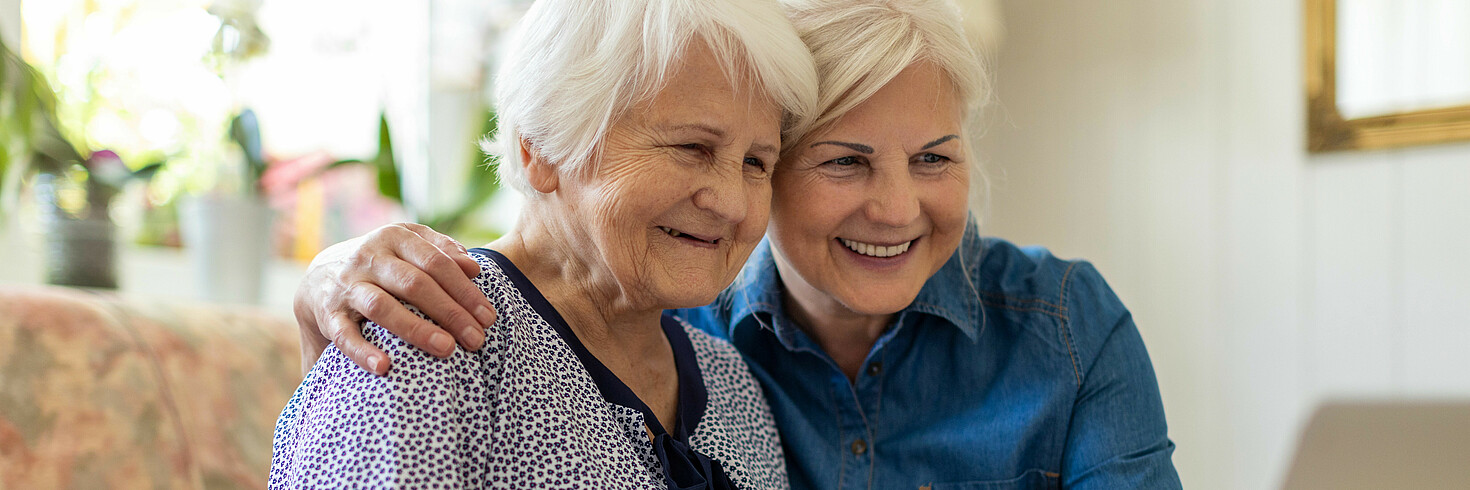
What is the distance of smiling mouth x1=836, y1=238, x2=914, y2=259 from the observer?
1.18 meters

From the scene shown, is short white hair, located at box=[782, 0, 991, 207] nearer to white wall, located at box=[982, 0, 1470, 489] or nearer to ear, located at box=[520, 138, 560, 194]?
ear, located at box=[520, 138, 560, 194]

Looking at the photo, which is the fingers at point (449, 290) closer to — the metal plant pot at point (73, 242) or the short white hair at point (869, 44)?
the short white hair at point (869, 44)

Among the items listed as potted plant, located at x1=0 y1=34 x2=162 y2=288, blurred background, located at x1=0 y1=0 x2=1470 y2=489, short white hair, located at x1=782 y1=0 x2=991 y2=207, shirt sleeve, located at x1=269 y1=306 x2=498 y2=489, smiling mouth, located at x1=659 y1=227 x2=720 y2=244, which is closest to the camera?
shirt sleeve, located at x1=269 y1=306 x2=498 y2=489

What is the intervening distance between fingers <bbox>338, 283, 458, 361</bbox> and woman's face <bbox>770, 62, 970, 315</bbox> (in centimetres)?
46

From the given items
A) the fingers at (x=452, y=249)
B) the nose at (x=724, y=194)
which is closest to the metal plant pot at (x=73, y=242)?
the fingers at (x=452, y=249)

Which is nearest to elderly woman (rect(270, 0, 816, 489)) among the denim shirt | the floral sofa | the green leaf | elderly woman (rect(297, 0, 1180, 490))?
elderly woman (rect(297, 0, 1180, 490))

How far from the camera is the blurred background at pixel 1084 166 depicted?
1.93m

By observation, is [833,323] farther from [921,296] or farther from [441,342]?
[441,342]

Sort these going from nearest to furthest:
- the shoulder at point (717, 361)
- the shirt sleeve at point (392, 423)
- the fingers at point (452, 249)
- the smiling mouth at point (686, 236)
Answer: the shirt sleeve at point (392, 423), the fingers at point (452, 249), the smiling mouth at point (686, 236), the shoulder at point (717, 361)

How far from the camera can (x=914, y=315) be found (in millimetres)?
1317

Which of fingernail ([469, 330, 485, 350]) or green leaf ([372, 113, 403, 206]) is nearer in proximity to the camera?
fingernail ([469, 330, 485, 350])

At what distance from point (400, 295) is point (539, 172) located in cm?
20

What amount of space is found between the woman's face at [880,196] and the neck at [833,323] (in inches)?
3.3

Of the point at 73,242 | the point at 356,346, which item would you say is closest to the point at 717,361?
the point at 356,346
